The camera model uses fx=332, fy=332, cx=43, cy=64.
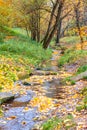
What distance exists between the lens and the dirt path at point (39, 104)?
9.08m

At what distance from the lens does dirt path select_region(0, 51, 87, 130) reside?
29.8 feet

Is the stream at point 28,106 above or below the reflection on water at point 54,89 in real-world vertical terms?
above

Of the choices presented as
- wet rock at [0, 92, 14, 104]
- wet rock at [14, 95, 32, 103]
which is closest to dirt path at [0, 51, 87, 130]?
wet rock at [14, 95, 32, 103]

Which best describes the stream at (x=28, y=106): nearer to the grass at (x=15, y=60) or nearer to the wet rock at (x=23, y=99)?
the wet rock at (x=23, y=99)

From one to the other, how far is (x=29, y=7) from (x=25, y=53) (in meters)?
10.0

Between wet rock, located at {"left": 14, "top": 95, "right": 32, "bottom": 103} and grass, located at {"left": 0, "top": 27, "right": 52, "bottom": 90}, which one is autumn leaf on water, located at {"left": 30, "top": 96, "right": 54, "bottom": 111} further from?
grass, located at {"left": 0, "top": 27, "right": 52, "bottom": 90}

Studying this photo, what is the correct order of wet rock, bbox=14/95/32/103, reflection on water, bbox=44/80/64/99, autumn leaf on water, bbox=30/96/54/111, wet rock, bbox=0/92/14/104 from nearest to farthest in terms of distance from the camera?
autumn leaf on water, bbox=30/96/54/111
wet rock, bbox=0/92/14/104
wet rock, bbox=14/95/32/103
reflection on water, bbox=44/80/64/99

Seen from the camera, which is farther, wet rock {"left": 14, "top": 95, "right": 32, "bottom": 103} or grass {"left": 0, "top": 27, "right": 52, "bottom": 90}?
grass {"left": 0, "top": 27, "right": 52, "bottom": 90}

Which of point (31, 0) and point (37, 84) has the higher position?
point (31, 0)

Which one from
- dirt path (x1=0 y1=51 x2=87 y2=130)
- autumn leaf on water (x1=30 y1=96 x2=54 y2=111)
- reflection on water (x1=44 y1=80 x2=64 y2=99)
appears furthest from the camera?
reflection on water (x1=44 y1=80 x2=64 y2=99)

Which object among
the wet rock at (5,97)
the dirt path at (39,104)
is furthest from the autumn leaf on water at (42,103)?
the wet rock at (5,97)

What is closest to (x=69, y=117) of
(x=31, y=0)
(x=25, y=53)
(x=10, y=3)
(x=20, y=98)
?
(x=20, y=98)

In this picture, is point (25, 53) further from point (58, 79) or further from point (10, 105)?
point (10, 105)

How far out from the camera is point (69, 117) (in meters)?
8.70
